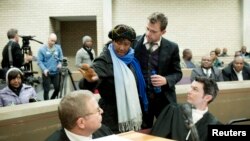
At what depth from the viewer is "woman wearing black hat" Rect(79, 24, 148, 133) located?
241 centimetres

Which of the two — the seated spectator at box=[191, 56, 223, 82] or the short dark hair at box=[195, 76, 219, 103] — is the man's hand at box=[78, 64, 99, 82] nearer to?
the short dark hair at box=[195, 76, 219, 103]

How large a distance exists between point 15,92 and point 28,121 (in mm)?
1442

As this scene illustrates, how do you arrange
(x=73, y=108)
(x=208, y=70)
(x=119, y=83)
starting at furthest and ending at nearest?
(x=208, y=70) → (x=119, y=83) → (x=73, y=108)

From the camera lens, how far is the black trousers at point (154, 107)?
2710mm

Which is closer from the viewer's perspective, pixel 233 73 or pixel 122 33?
pixel 122 33

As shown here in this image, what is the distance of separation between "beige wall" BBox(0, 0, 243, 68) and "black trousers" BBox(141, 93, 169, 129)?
8.98 metres

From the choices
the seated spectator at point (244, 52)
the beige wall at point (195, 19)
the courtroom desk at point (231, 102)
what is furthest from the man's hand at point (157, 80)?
the beige wall at point (195, 19)

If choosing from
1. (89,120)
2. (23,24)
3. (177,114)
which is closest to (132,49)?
(177,114)

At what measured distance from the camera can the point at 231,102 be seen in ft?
13.2

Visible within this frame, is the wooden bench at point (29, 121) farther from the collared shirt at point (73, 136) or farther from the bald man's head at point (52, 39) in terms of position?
the bald man's head at point (52, 39)

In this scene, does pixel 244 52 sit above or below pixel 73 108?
below

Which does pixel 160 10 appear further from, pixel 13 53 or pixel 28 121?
pixel 28 121

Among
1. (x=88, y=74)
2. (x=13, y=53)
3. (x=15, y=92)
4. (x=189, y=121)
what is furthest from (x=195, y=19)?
(x=88, y=74)

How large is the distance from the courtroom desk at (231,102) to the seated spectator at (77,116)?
225 cm
